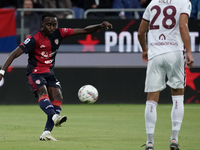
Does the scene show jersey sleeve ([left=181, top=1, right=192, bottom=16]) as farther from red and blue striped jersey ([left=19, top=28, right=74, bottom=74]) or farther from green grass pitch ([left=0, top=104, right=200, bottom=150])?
red and blue striped jersey ([left=19, top=28, right=74, bottom=74])

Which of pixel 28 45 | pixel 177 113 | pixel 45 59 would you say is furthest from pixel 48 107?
pixel 177 113

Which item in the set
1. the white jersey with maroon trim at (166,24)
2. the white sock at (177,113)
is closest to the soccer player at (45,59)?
the white jersey with maroon trim at (166,24)

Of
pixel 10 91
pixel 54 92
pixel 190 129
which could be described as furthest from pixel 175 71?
pixel 10 91

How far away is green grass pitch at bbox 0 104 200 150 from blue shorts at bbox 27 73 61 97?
764mm

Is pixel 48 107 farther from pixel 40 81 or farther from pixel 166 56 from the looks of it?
pixel 166 56

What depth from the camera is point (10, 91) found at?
13.8 m

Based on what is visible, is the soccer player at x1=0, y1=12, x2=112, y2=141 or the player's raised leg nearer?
the soccer player at x1=0, y1=12, x2=112, y2=141

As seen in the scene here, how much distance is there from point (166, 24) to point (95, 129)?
10.1 feet

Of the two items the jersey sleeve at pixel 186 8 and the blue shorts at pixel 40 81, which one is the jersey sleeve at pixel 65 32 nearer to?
the blue shorts at pixel 40 81

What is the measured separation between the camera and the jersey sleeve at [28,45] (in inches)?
282

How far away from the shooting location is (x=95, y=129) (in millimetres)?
8414

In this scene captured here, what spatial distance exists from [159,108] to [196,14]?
3.49m

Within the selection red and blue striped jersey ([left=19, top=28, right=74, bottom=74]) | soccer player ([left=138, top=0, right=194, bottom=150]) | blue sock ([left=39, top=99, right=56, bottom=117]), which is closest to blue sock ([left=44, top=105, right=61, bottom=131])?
blue sock ([left=39, top=99, right=56, bottom=117])

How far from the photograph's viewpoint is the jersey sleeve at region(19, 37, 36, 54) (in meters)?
7.16
